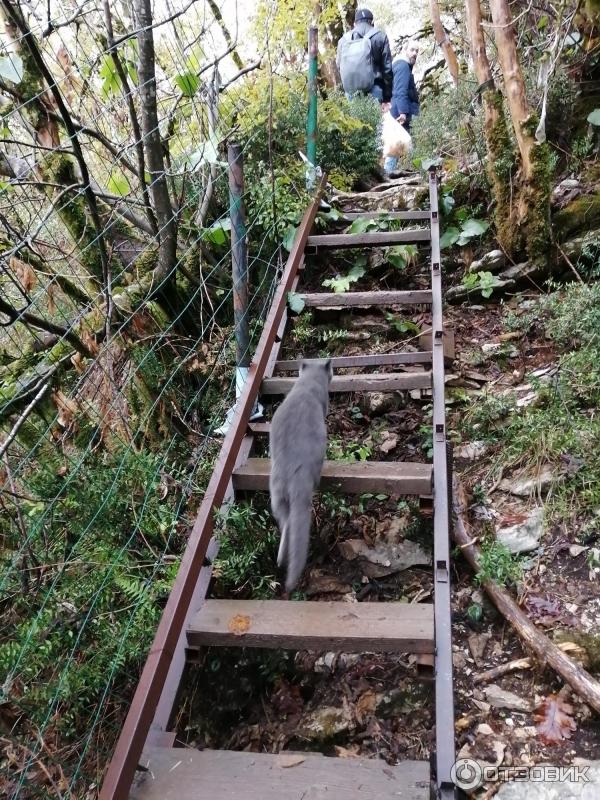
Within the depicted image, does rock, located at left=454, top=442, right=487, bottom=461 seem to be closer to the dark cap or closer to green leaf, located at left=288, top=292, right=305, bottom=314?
green leaf, located at left=288, top=292, right=305, bottom=314

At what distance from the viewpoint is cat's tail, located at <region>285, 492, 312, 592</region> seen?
101 inches

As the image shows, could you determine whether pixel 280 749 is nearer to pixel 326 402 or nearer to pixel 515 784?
pixel 515 784

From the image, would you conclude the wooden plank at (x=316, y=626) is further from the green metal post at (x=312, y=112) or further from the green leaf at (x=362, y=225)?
the green metal post at (x=312, y=112)

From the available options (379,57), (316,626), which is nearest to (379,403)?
(316,626)

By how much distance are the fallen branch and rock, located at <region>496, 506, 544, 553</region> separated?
0.20m

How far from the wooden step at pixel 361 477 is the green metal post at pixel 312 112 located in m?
3.87

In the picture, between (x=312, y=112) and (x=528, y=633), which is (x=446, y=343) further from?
(x=312, y=112)

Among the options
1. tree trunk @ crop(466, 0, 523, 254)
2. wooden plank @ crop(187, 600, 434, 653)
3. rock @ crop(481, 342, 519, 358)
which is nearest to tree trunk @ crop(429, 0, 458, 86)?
tree trunk @ crop(466, 0, 523, 254)

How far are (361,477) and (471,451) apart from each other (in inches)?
48.8

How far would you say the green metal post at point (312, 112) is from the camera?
20.6 ft

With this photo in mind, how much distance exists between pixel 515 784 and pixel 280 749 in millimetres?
1069

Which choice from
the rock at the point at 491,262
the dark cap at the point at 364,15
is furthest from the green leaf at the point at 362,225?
the dark cap at the point at 364,15

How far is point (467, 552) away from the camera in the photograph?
339 cm

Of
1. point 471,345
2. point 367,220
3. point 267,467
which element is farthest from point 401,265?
point 267,467
